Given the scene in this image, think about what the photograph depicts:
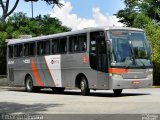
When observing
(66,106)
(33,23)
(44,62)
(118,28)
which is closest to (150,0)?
(33,23)

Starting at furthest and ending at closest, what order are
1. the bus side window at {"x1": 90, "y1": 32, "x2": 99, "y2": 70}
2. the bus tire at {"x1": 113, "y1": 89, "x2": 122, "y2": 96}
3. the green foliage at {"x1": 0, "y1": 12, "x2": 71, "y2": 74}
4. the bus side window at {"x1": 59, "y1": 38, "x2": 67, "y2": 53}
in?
the green foliage at {"x1": 0, "y1": 12, "x2": 71, "y2": 74}, the bus side window at {"x1": 59, "y1": 38, "x2": 67, "y2": 53}, the bus tire at {"x1": 113, "y1": 89, "x2": 122, "y2": 96}, the bus side window at {"x1": 90, "y1": 32, "x2": 99, "y2": 70}

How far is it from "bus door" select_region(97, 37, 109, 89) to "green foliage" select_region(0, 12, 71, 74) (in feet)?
77.4

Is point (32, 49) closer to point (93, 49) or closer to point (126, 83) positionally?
point (93, 49)

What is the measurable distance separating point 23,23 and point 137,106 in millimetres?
33102

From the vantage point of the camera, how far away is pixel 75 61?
24.7 meters

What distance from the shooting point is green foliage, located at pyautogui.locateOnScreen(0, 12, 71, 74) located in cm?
4616

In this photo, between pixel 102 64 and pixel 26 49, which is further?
pixel 26 49

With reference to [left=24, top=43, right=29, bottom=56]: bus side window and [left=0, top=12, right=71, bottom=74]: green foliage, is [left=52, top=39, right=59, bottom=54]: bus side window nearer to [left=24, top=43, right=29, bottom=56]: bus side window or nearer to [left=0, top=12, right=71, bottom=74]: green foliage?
[left=24, top=43, right=29, bottom=56]: bus side window

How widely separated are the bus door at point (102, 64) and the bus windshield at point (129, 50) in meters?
0.46

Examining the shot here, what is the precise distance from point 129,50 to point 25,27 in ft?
84.5

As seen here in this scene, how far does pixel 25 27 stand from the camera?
47188 millimetres

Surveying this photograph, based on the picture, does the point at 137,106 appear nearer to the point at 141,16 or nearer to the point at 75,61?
the point at 75,61

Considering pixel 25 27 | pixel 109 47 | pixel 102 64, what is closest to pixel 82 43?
pixel 102 64

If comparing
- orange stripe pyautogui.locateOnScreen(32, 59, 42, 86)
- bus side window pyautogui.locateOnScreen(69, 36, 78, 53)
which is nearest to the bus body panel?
bus side window pyautogui.locateOnScreen(69, 36, 78, 53)
